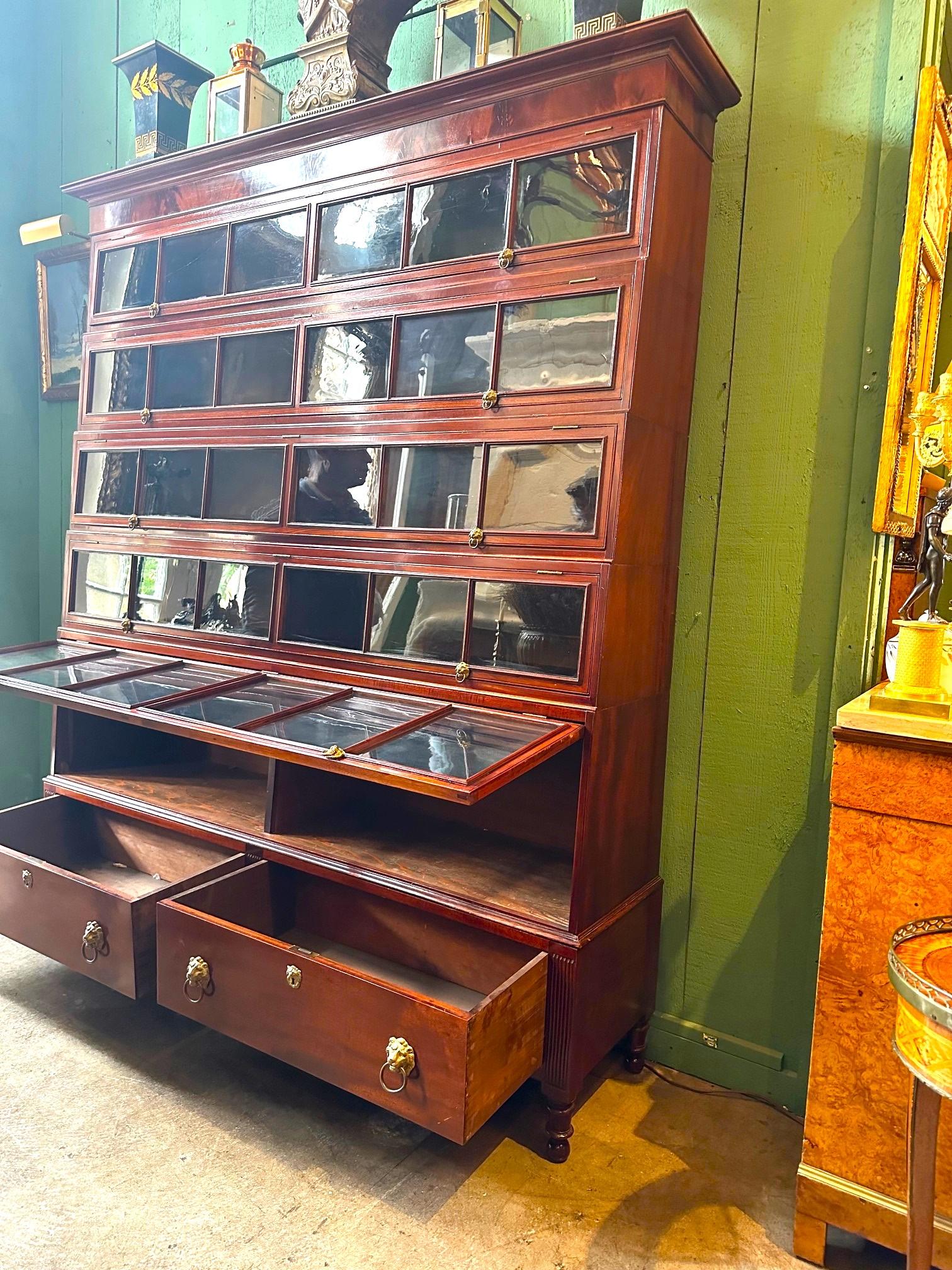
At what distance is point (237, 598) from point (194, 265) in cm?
106

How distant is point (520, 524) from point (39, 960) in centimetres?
208

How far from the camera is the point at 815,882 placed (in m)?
2.14

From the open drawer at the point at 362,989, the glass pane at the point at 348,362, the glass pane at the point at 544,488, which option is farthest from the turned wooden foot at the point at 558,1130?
the glass pane at the point at 348,362

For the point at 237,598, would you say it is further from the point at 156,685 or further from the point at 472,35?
the point at 472,35

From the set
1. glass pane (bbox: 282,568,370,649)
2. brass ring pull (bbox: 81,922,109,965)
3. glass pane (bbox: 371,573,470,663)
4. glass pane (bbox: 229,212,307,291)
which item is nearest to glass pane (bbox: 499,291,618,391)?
glass pane (bbox: 371,573,470,663)

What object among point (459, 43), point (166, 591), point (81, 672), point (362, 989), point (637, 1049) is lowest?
Result: point (637, 1049)

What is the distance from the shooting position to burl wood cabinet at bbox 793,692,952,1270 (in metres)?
1.57

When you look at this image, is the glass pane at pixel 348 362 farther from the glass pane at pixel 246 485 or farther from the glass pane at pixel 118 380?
the glass pane at pixel 118 380

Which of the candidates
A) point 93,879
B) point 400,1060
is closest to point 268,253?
point 93,879

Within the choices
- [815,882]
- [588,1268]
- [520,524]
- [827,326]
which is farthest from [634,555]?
[588,1268]

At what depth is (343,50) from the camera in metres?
2.40

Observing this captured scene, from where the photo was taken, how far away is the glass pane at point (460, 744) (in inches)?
67.7

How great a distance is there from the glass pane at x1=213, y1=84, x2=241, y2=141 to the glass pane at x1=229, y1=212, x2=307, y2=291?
0.89ft

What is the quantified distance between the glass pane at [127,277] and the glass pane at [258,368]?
0.46m
